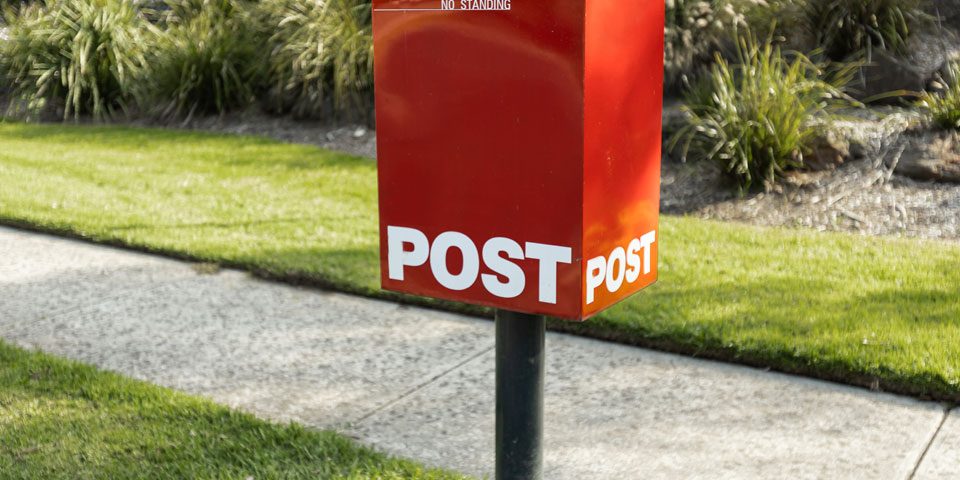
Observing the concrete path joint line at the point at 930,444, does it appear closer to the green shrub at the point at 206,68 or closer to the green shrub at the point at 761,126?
the green shrub at the point at 761,126

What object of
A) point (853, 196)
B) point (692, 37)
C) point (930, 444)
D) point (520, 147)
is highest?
point (692, 37)

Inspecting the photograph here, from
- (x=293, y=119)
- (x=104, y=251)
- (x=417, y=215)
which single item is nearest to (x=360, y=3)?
(x=293, y=119)

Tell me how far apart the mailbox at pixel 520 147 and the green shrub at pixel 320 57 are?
24.0ft

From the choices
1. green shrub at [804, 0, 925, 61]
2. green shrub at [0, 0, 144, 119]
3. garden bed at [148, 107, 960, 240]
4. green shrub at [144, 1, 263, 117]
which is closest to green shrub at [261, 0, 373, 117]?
green shrub at [144, 1, 263, 117]

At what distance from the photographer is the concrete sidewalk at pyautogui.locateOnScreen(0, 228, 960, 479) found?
353cm

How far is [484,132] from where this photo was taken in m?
2.39

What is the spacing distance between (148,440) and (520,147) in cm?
194

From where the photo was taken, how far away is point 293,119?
10.2m

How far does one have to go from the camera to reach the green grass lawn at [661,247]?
4332 mm

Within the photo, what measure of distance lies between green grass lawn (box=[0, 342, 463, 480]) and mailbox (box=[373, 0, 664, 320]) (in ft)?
3.62

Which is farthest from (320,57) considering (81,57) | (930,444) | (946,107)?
(930,444)

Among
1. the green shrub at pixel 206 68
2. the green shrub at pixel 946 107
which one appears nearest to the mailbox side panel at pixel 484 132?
the green shrub at pixel 946 107

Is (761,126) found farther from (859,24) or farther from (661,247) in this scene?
(859,24)

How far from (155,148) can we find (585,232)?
25.0 ft
